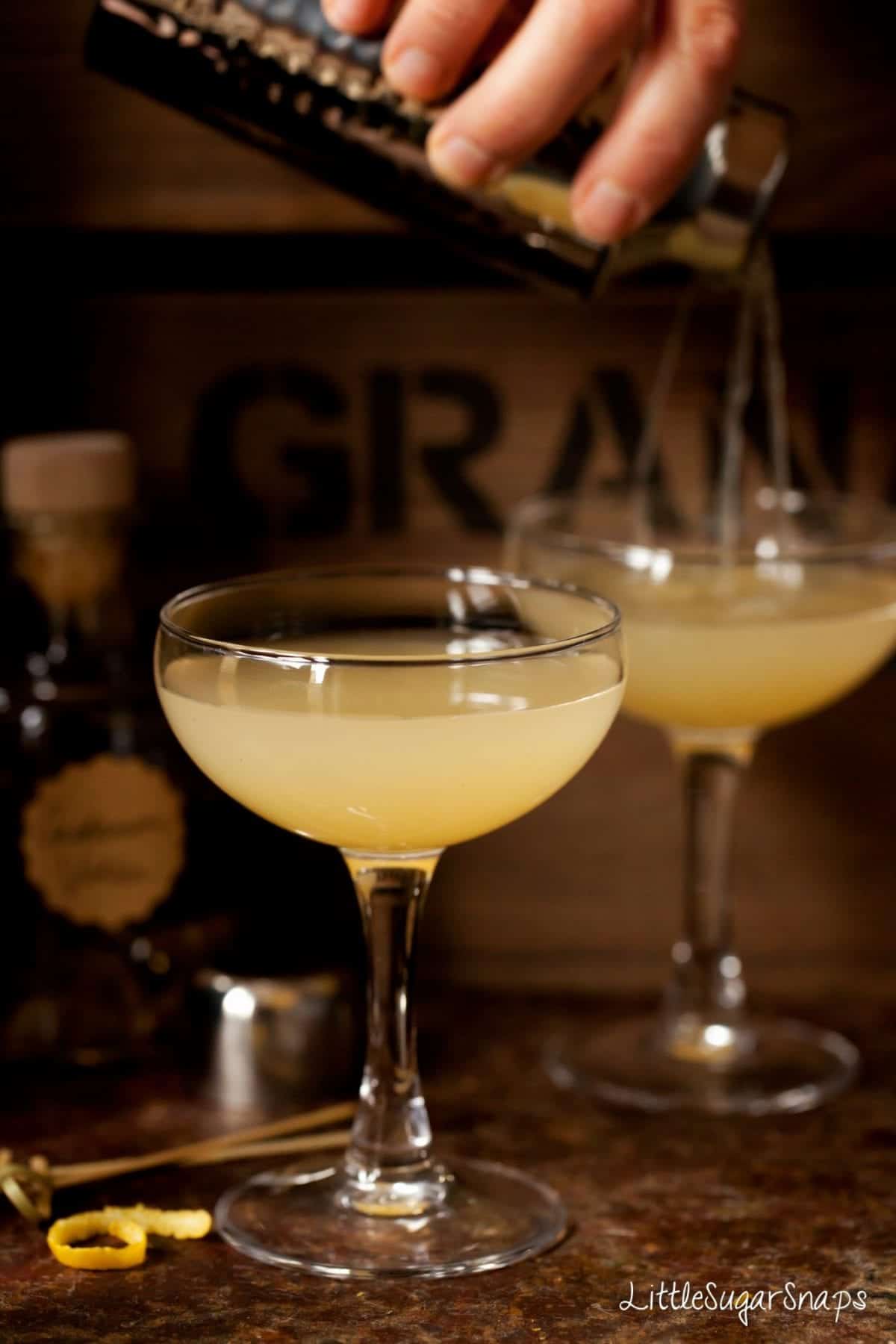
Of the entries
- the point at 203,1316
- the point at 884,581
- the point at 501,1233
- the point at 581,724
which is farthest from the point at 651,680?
the point at 203,1316

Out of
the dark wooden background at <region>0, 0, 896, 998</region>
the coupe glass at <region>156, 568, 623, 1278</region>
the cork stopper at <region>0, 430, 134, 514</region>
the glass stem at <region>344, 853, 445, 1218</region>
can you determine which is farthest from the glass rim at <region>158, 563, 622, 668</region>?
the dark wooden background at <region>0, 0, 896, 998</region>

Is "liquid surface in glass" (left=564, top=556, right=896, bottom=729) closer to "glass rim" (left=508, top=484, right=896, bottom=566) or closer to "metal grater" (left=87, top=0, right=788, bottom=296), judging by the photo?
"glass rim" (left=508, top=484, right=896, bottom=566)

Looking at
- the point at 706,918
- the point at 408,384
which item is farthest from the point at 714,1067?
the point at 408,384

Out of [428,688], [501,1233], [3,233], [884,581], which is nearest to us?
[428,688]

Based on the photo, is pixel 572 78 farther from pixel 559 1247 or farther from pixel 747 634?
pixel 559 1247

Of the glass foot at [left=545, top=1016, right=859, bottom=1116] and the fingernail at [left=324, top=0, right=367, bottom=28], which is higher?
the fingernail at [left=324, top=0, right=367, bottom=28]

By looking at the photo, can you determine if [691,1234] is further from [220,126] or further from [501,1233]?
[220,126]

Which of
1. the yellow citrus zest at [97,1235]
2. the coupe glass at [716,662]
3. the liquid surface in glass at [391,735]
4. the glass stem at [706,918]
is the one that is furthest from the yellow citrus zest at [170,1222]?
the glass stem at [706,918]
